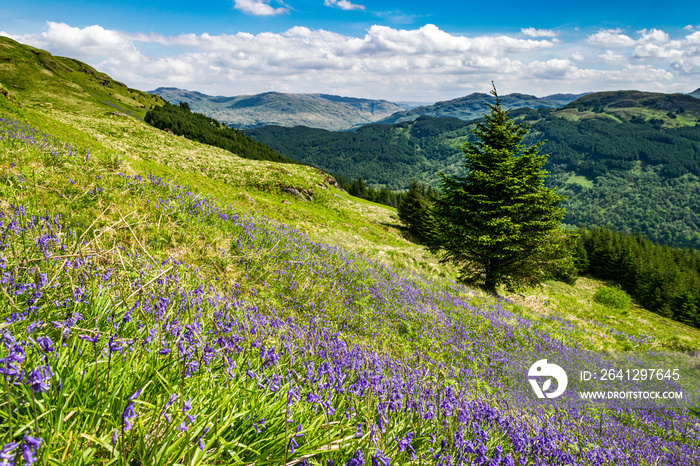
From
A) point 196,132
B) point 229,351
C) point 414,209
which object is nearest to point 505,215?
point 229,351

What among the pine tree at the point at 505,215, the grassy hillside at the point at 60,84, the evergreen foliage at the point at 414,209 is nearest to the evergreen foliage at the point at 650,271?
the evergreen foliage at the point at 414,209

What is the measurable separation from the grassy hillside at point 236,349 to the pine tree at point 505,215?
15.9 feet

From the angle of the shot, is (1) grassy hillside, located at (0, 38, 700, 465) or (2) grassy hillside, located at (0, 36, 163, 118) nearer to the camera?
(1) grassy hillside, located at (0, 38, 700, 465)

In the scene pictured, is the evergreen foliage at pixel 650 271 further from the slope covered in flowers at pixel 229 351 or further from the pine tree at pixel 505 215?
the slope covered in flowers at pixel 229 351

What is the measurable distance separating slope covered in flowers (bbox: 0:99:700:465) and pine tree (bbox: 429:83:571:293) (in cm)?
679

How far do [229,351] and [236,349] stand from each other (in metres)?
0.12

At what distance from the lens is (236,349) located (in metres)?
2.90

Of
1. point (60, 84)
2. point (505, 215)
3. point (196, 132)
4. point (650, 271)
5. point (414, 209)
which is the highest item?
point (60, 84)

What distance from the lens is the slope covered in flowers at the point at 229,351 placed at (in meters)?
1.67

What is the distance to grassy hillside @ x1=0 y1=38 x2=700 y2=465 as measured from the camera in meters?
1.68

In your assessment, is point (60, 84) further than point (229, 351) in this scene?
Yes

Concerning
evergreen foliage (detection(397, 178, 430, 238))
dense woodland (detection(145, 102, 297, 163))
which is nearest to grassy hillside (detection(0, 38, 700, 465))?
evergreen foliage (detection(397, 178, 430, 238))

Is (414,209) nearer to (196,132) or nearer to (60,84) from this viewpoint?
(196,132)

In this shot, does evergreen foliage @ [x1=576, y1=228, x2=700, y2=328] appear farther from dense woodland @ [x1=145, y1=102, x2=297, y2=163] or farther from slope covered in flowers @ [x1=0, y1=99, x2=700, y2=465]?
dense woodland @ [x1=145, y1=102, x2=297, y2=163]
